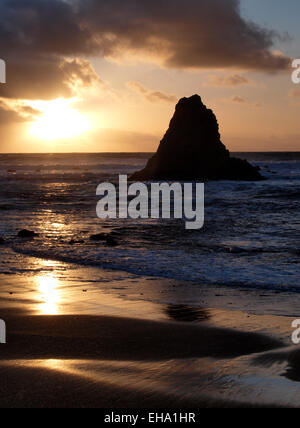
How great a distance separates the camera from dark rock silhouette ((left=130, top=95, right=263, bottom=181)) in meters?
52.0

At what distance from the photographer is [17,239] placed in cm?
1556

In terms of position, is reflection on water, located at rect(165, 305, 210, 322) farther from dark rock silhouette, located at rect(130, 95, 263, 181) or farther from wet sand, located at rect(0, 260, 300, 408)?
dark rock silhouette, located at rect(130, 95, 263, 181)

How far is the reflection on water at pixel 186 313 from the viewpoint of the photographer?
24.0 feet

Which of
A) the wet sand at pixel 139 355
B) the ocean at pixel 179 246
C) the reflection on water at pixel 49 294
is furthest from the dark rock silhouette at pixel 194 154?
the wet sand at pixel 139 355

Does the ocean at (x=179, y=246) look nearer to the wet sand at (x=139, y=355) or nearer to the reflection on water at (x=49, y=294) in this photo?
the reflection on water at (x=49, y=294)

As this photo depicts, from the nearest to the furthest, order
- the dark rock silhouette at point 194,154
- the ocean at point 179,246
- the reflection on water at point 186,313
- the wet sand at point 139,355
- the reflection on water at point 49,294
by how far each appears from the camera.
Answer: the wet sand at point 139,355 < the reflection on water at point 186,313 < the reflection on water at point 49,294 < the ocean at point 179,246 < the dark rock silhouette at point 194,154

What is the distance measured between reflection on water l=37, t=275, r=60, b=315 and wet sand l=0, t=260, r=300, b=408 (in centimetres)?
3

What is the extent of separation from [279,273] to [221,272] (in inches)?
46.9

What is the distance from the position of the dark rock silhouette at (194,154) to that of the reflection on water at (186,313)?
43.8 metres

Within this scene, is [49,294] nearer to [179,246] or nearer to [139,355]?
[139,355]

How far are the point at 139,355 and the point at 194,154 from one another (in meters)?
48.1

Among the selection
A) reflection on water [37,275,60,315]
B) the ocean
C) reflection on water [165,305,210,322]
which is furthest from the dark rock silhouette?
reflection on water [165,305,210,322]

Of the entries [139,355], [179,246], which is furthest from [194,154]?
[139,355]

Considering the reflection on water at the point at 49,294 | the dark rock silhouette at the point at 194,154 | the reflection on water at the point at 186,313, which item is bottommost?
the reflection on water at the point at 186,313
